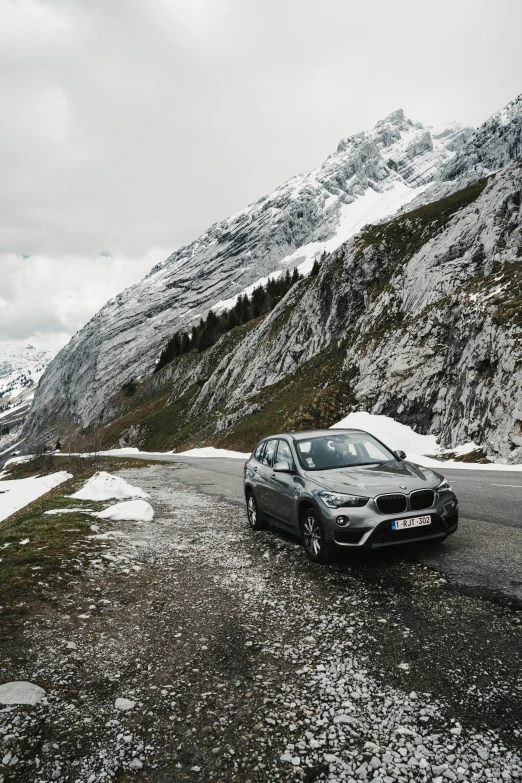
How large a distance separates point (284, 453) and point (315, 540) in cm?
218

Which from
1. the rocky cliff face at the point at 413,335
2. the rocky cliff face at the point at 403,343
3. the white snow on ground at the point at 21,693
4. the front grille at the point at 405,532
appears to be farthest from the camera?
the rocky cliff face at the point at 403,343

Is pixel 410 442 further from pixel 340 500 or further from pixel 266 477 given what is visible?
pixel 340 500

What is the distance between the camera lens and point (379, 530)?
6254mm

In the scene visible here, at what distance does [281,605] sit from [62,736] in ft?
9.33

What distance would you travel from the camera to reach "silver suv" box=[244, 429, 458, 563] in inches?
251

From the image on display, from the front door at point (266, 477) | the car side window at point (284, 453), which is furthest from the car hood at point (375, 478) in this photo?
the front door at point (266, 477)

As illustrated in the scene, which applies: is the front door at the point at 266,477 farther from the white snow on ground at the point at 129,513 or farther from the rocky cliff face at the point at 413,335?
the rocky cliff face at the point at 413,335

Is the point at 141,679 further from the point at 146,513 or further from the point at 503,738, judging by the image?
the point at 146,513

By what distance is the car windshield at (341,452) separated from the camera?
8094 mm

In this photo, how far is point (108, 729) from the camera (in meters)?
3.35

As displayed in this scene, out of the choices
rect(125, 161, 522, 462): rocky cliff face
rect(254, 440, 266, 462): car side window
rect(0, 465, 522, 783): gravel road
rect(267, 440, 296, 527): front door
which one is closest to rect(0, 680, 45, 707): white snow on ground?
rect(0, 465, 522, 783): gravel road

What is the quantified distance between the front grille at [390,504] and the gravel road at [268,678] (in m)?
0.86

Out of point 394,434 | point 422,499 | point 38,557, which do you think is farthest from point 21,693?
point 394,434

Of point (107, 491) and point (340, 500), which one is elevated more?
point (340, 500)
